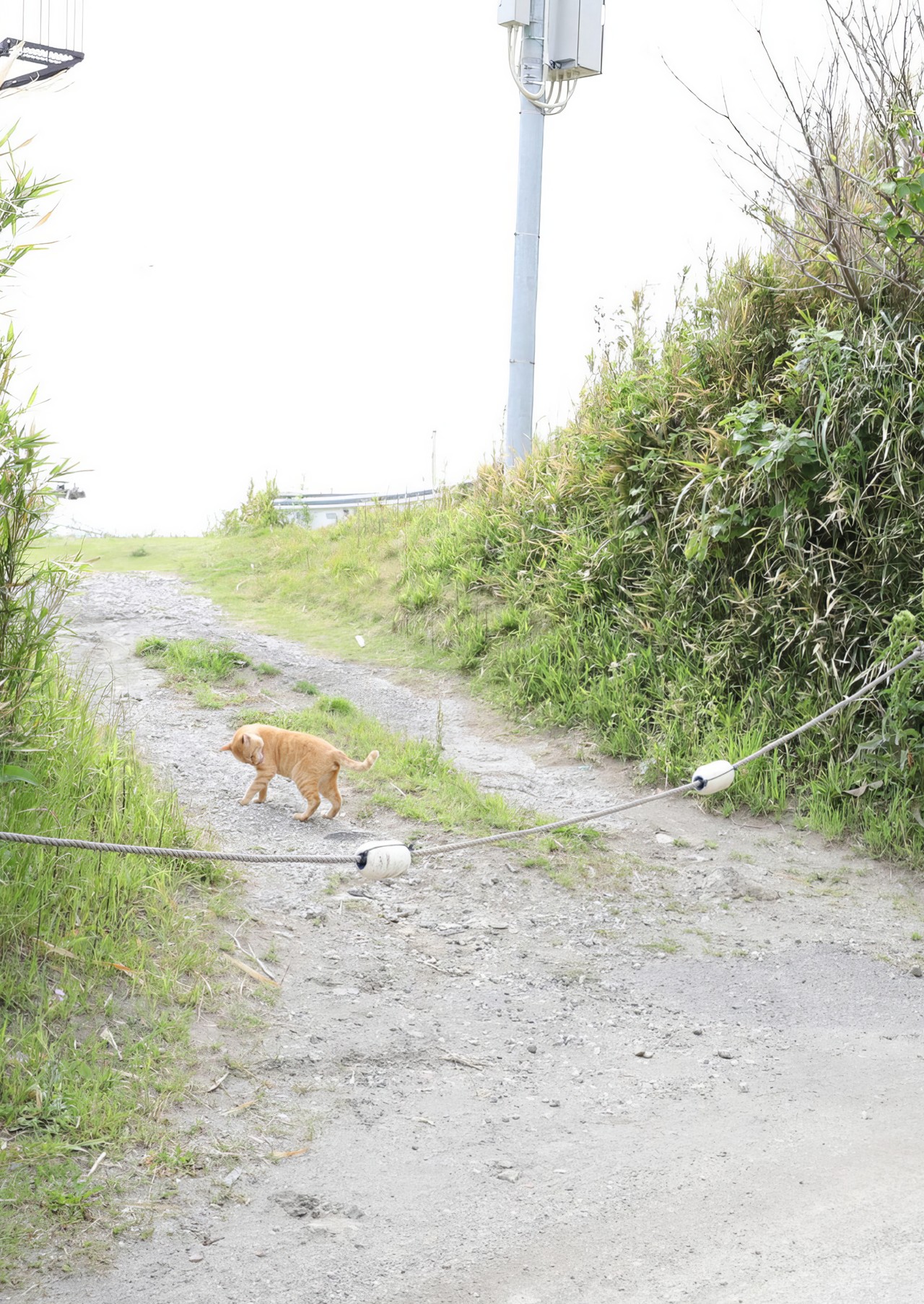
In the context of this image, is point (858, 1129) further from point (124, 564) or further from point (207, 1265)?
point (124, 564)

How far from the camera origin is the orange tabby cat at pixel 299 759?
5.76 metres

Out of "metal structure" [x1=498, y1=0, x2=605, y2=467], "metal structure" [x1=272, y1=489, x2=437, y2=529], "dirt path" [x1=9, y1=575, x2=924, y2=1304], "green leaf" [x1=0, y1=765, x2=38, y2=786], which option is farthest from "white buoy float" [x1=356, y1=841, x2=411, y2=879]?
"metal structure" [x1=272, y1=489, x2=437, y2=529]

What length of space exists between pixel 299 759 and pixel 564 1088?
2467mm

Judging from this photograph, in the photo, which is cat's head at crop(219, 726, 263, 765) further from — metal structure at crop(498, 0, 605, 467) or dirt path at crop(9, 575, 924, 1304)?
metal structure at crop(498, 0, 605, 467)

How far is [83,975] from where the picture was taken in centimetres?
393

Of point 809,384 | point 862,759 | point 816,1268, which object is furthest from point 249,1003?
point 809,384

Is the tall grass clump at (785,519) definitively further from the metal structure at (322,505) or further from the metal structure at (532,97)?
the metal structure at (322,505)

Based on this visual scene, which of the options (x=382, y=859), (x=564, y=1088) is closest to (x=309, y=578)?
(x=382, y=859)

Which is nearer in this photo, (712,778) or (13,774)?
(13,774)

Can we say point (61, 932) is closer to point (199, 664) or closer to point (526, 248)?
point (199, 664)

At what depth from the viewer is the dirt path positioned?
2.93m

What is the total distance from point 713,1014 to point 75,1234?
7.92 ft

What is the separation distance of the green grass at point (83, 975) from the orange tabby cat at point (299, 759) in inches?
28.0

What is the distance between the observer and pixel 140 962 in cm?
406
